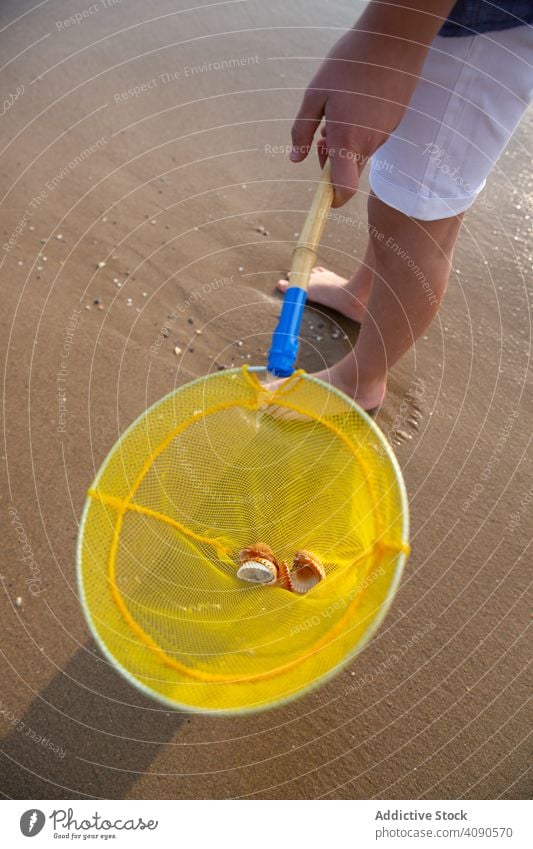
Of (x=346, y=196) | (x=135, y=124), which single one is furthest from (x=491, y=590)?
(x=135, y=124)

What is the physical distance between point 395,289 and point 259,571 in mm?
576

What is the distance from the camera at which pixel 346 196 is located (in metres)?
1.00

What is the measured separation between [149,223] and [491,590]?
118 centimetres

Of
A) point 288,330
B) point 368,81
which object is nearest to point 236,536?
point 288,330

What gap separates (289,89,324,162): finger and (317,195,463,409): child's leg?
28 centimetres

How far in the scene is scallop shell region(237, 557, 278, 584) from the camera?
1.09 metres

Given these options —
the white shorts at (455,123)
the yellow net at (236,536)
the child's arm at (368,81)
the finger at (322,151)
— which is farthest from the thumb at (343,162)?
the yellow net at (236,536)

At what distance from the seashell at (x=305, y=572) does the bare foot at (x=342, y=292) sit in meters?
0.69

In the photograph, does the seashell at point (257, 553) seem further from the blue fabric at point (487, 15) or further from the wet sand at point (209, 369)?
the blue fabric at point (487, 15)

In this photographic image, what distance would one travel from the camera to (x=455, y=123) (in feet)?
3.58

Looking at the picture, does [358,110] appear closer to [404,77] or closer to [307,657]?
[404,77]

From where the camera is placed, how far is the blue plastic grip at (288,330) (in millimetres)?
1004

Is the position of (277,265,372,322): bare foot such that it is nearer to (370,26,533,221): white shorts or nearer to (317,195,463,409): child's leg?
(317,195,463,409): child's leg

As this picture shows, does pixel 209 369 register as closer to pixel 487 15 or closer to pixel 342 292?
pixel 342 292
